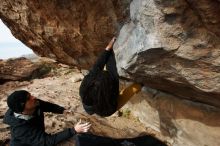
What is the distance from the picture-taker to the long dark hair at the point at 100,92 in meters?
5.31

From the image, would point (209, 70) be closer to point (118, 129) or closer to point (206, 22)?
point (206, 22)

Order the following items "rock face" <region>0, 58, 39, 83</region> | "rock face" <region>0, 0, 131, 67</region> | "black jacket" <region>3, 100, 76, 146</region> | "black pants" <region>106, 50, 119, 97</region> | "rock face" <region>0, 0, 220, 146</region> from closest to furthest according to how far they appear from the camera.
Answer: "rock face" <region>0, 0, 220, 146</region>, "black jacket" <region>3, 100, 76, 146</region>, "black pants" <region>106, 50, 119, 97</region>, "rock face" <region>0, 0, 131, 67</region>, "rock face" <region>0, 58, 39, 83</region>

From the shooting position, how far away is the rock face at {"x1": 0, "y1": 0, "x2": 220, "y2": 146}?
13.7 feet

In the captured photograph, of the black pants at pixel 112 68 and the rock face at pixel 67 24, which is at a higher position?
the rock face at pixel 67 24

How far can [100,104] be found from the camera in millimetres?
5422

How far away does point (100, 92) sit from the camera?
5309mm

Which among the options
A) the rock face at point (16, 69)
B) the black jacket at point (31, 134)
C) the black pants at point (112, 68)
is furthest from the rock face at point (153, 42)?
the rock face at point (16, 69)

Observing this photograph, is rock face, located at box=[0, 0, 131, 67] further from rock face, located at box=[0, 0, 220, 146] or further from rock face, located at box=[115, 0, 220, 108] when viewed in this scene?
rock face, located at box=[115, 0, 220, 108]

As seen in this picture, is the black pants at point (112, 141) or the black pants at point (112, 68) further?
the black pants at point (112, 141)

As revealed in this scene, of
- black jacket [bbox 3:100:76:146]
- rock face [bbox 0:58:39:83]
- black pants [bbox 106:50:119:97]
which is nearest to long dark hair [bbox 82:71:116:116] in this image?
black pants [bbox 106:50:119:97]

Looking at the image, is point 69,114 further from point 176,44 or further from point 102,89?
point 176,44

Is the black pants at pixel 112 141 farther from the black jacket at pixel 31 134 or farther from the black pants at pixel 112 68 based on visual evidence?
the black pants at pixel 112 68

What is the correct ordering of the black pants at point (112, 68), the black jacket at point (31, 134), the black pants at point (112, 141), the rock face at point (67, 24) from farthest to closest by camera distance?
1. the black pants at point (112, 141)
2. the rock face at point (67, 24)
3. the black pants at point (112, 68)
4. the black jacket at point (31, 134)

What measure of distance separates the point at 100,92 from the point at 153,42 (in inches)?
48.7
